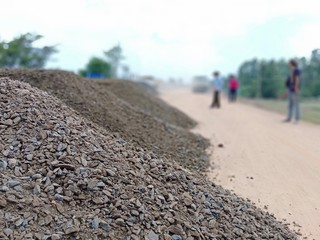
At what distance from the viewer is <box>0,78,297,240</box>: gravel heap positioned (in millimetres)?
3057

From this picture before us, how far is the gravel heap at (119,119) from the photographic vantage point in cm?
573

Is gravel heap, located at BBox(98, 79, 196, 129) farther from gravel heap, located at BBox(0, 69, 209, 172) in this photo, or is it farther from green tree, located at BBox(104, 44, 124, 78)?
green tree, located at BBox(104, 44, 124, 78)

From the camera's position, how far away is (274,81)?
21094 millimetres

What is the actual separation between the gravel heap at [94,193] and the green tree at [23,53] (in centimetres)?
1037

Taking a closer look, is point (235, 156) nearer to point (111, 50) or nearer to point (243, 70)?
point (243, 70)

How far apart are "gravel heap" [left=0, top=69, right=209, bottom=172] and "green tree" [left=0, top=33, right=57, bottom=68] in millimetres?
7312

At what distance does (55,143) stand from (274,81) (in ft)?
61.5

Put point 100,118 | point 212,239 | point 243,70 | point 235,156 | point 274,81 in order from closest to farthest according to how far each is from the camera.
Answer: point 212,239 → point 100,118 → point 235,156 → point 274,81 → point 243,70

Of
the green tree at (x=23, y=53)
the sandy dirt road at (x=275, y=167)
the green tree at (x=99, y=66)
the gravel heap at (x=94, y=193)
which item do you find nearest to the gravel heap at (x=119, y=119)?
the sandy dirt road at (x=275, y=167)

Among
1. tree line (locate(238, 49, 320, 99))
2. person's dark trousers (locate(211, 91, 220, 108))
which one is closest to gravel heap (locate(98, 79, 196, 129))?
person's dark trousers (locate(211, 91, 220, 108))

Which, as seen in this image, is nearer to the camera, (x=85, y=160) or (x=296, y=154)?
(x=85, y=160)

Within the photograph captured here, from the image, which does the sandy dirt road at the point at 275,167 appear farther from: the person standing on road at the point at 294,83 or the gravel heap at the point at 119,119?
the person standing on road at the point at 294,83

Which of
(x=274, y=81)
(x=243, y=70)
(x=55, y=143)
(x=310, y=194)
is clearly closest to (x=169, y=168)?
(x=55, y=143)

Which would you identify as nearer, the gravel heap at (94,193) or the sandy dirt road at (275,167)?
the gravel heap at (94,193)
